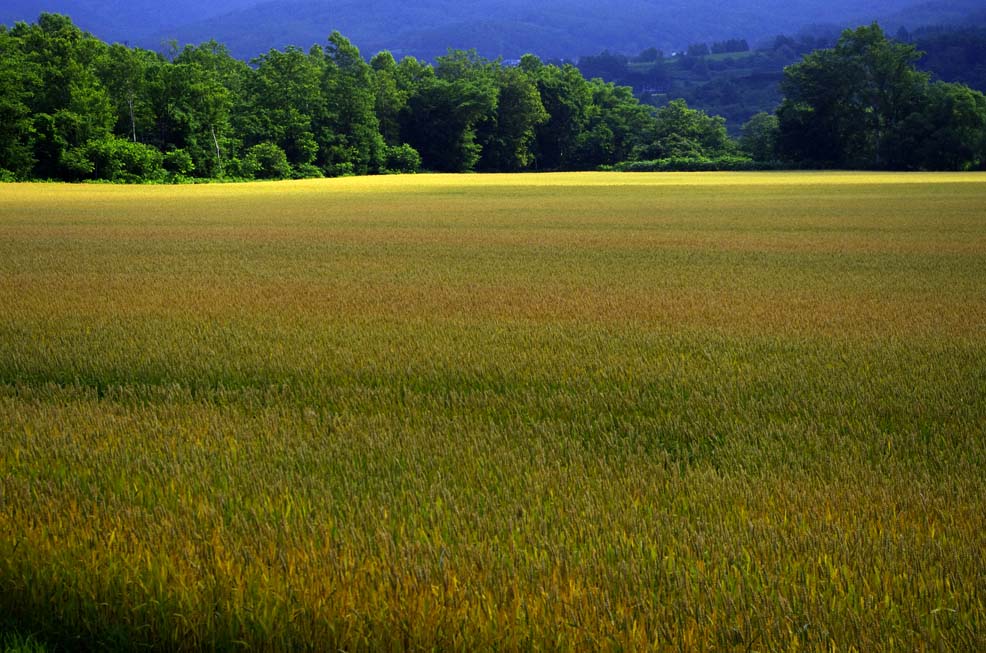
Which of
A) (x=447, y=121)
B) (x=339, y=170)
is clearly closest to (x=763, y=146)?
(x=447, y=121)

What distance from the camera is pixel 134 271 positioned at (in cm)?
1997

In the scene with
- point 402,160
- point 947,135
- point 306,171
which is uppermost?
point 947,135

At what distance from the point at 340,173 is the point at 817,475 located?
9471cm

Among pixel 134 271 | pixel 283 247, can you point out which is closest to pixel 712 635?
pixel 134 271

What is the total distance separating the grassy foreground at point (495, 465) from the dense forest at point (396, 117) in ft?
214

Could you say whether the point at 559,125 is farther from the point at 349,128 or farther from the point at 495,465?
the point at 495,465

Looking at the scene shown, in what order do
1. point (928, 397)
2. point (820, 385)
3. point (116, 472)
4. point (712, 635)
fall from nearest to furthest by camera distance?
point (712, 635) < point (116, 472) < point (928, 397) < point (820, 385)

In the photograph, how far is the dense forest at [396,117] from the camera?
7575 cm

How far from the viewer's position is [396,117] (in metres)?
113

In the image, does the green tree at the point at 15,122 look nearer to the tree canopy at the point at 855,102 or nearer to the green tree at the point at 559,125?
the green tree at the point at 559,125

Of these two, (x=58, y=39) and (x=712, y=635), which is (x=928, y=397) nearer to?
(x=712, y=635)

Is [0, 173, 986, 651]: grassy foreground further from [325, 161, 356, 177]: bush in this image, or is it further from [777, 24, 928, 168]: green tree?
[777, 24, 928, 168]: green tree

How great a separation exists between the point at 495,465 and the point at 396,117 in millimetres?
110289

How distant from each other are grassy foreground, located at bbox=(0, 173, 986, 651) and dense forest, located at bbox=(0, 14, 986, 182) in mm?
65116
